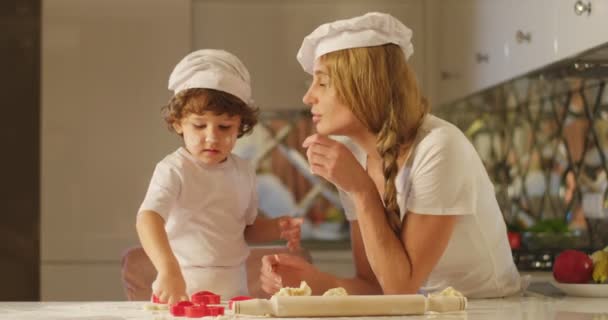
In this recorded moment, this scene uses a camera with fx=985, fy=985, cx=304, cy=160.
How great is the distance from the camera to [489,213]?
59.7 inches

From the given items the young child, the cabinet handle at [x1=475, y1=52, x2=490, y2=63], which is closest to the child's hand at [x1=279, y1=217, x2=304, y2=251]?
the young child

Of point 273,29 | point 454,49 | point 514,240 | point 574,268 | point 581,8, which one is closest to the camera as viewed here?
point 574,268

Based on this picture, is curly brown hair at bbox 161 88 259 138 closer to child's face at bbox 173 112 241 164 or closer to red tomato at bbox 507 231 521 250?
child's face at bbox 173 112 241 164

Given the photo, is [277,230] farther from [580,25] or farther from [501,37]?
[501,37]

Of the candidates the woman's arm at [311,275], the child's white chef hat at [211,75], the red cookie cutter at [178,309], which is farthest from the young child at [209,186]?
the red cookie cutter at [178,309]

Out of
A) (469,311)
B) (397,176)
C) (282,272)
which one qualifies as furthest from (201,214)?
(469,311)

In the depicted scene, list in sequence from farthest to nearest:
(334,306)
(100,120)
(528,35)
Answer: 1. (100,120)
2. (528,35)
3. (334,306)

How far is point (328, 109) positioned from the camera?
61.5 inches

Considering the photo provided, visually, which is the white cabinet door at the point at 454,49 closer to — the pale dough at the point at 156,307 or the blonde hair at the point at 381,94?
the blonde hair at the point at 381,94

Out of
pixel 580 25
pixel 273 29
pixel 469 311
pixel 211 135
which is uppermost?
pixel 273 29

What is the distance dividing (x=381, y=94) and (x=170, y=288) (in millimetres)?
454

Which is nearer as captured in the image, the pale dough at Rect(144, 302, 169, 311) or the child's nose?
the pale dough at Rect(144, 302, 169, 311)

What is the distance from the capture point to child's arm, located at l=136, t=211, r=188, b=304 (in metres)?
1.34

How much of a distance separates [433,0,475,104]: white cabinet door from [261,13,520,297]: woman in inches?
52.3
